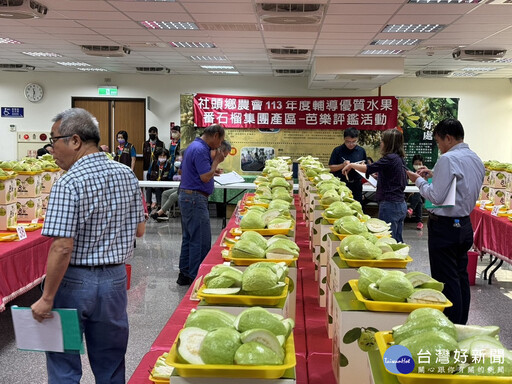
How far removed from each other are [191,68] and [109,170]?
994 cm

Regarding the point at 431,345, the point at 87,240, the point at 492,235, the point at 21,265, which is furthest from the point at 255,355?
the point at 492,235

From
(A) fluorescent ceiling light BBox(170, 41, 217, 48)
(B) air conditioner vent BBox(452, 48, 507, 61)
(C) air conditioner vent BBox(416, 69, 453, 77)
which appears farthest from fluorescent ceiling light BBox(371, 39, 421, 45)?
(C) air conditioner vent BBox(416, 69, 453, 77)

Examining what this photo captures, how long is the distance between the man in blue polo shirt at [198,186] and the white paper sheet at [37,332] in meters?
3.10

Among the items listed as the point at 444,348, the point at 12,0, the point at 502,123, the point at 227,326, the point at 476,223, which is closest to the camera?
the point at 444,348

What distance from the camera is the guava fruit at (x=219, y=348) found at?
131cm

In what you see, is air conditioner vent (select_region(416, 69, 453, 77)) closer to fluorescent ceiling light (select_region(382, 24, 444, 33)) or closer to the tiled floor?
the tiled floor

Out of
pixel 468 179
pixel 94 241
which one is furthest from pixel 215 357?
pixel 468 179

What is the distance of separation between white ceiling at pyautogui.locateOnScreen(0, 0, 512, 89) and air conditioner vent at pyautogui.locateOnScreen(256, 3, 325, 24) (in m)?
0.10

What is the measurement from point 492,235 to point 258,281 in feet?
16.9

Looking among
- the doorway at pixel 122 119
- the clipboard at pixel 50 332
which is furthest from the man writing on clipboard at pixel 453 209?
the doorway at pixel 122 119

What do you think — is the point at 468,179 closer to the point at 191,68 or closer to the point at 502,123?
the point at 191,68

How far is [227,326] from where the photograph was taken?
1.50 metres

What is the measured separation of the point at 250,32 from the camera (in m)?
7.70

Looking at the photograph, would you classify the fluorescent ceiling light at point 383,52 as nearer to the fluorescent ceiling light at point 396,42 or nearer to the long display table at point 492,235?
the fluorescent ceiling light at point 396,42
